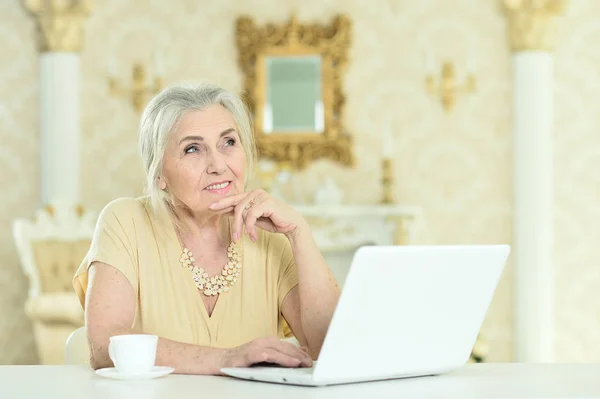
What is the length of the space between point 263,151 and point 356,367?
4.65m

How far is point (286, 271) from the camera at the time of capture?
Result: 2.18m

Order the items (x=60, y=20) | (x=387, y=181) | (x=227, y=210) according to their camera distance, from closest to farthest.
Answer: (x=227, y=210) < (x=387, y=181) < (x=60, y=20)

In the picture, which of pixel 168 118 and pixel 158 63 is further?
pixel 158 63

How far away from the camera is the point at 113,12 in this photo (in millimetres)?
6102

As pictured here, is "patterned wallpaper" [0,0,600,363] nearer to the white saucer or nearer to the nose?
the nose

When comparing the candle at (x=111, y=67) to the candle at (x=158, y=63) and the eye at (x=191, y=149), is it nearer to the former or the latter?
the candle at (x=158, y=63)

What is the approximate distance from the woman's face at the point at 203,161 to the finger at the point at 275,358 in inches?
22.1

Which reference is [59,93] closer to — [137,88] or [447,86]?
[137,88]

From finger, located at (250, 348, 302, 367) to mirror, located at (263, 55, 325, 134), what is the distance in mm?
4444

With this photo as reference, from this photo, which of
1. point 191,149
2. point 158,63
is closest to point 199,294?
point 191,149

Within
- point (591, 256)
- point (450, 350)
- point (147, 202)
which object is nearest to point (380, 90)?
point (591, 256)

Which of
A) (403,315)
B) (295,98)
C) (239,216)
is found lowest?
(403,315)

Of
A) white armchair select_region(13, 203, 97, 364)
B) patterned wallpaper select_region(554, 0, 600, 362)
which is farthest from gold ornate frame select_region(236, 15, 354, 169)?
patterned wallpaper select_region(554, 0, 600, 362)

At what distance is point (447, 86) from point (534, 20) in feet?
2.23
